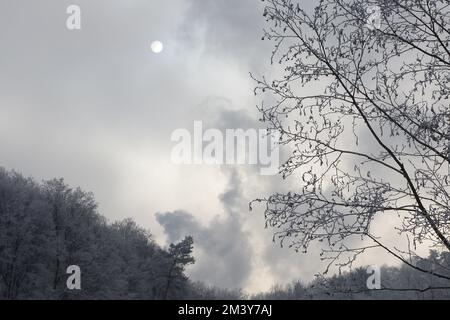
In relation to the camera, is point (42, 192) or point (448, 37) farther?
point (42, 192)

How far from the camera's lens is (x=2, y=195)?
4000 cm

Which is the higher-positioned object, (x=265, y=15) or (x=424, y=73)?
(x=265, y=15)

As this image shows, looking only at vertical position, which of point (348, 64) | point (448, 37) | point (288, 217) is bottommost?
point (288, 217)

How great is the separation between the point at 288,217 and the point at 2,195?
39.6 meters

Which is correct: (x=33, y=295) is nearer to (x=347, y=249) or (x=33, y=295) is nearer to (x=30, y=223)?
(x=30, y=223)

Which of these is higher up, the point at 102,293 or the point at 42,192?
the point at 42,192

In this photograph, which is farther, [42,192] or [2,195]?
[42,192]

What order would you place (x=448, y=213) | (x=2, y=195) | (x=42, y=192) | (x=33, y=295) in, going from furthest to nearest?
1. (x=42, y=192)
2. (x=2, y=195)
3. (x=33, y=295)
4. (x=448, y=213)
